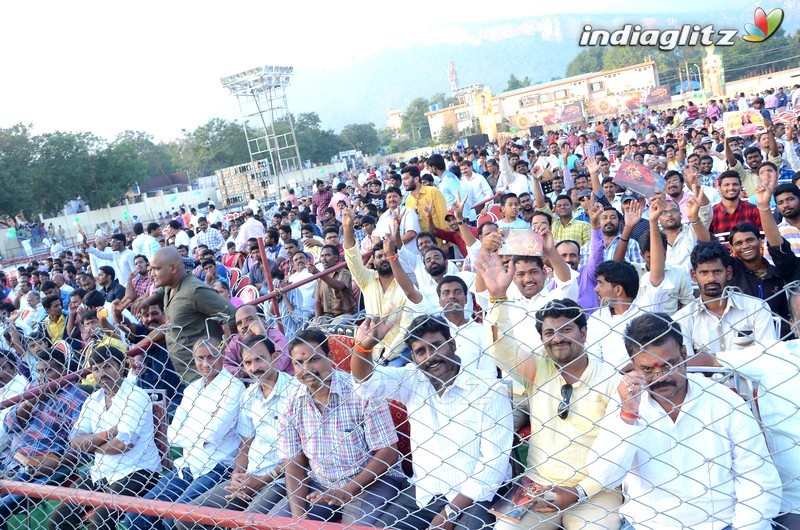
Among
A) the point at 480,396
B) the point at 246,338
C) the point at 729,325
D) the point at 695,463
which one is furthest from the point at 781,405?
the point at 246,338

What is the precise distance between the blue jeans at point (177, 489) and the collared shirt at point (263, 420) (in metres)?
0.30

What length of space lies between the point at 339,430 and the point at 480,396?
37.5 inches

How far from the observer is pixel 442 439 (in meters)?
3.13

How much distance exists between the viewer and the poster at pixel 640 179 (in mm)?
4828

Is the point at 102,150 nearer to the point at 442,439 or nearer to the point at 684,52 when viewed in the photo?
the point at 442,439

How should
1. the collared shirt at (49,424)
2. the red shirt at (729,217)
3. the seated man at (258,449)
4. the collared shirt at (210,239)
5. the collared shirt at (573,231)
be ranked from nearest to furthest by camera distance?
the seated man at (258,449) → the collared shirt at (49,424) → the red shirt at (729,217) → the collared shirt at (573,231) → the collared shirt at (210,239)

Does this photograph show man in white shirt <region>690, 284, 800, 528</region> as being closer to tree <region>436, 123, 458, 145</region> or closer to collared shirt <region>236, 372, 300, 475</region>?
collared shirt <region>236, 372, 300, 475</region>

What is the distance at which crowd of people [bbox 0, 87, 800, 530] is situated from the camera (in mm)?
2451

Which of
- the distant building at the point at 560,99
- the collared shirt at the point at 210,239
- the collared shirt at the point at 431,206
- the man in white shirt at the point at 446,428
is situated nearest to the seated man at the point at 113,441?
the man in white shirt at the point at 446,428

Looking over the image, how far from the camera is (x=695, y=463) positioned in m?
2.44

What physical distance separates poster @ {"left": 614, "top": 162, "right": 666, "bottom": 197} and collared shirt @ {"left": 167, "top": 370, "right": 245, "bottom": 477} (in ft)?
10.5

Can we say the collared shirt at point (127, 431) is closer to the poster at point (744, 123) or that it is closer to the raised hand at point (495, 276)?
the raised hand at point (495, 276)

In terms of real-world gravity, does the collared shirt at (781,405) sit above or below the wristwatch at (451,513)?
above

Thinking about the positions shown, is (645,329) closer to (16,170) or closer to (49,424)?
(49,424)
